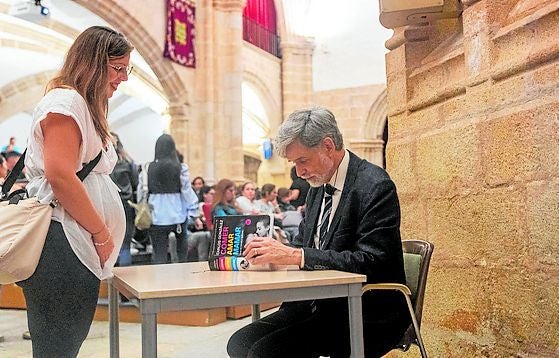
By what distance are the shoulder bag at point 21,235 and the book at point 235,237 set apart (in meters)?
0.53

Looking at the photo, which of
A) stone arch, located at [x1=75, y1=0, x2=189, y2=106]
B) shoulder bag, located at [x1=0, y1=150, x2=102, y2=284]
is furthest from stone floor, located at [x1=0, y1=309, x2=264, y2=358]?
stone arch, located at [x1=75, y1=0, x2=189, y2=106]

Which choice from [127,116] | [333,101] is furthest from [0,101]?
[333,101]

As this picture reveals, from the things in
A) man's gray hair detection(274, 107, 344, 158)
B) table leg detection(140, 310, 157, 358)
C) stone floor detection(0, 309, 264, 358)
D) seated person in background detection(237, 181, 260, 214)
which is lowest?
stone floor detection(0, 309, 264, 358)

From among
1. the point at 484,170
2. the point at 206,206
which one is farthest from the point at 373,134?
the point at 484,170

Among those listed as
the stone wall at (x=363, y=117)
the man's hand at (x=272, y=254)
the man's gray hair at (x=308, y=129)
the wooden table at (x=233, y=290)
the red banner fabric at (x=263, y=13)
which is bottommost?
the wooden table at (x=233, y=290)

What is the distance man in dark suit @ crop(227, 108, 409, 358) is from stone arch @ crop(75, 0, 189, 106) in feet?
26.7

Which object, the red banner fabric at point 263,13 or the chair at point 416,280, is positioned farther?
the red banner fabric at point 263,13

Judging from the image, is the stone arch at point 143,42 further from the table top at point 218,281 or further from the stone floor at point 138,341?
the table top at point 218,281

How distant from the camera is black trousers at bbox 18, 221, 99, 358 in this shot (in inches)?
61.6

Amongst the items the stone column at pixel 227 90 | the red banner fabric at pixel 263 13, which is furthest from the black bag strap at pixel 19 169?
the red banner fabric at pixel 263 13

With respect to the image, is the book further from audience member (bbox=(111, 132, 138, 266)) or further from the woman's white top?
audience member (bbox=(111, 132, 138, 266))

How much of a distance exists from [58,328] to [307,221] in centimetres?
90

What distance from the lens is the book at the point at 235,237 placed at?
187 cm

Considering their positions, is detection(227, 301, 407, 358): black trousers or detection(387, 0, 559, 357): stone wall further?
detection(387, 0, 559, 357): stone wall
